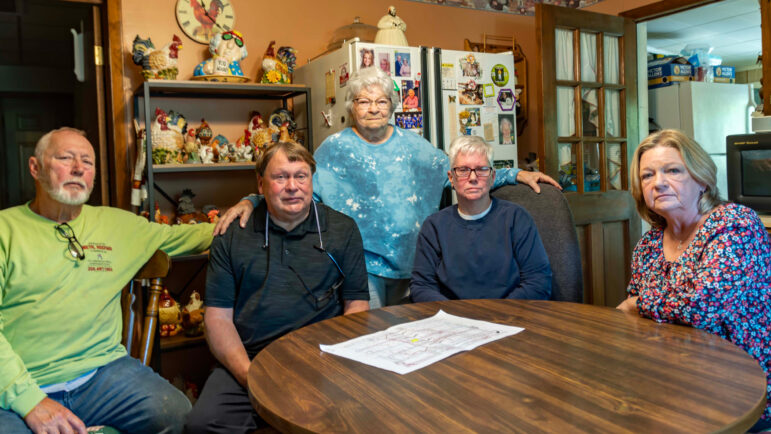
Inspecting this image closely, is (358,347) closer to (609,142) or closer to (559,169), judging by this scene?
(559,169)

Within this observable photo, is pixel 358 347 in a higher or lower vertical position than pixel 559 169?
lower

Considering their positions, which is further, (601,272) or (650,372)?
(601,272)

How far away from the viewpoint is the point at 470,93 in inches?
126

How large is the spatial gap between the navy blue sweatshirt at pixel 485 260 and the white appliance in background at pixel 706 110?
Answer: 3003 mm

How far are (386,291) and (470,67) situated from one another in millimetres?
1474

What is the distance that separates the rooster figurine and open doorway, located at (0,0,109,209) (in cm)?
188

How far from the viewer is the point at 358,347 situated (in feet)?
4.31

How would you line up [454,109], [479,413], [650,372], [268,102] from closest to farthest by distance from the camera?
[479,413]
[650,372]
[454,109]
[268,102]

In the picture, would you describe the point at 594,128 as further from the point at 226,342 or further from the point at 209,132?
the point at 226,342

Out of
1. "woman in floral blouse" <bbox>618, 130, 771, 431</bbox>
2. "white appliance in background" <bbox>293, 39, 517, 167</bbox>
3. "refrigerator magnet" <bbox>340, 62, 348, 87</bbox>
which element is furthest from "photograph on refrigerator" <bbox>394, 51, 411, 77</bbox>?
"woman in floral blouse" <bbox>618, 130, 771, 431</bbox>

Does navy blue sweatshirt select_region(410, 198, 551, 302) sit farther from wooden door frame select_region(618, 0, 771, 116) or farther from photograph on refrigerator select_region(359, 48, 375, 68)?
wooden door frame select_region(618, 0, 771, 116)

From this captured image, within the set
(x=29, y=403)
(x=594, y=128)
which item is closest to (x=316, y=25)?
(x=594, y=128)

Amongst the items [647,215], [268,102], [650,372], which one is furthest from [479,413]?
[268,102]

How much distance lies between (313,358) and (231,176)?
85.1 inches
